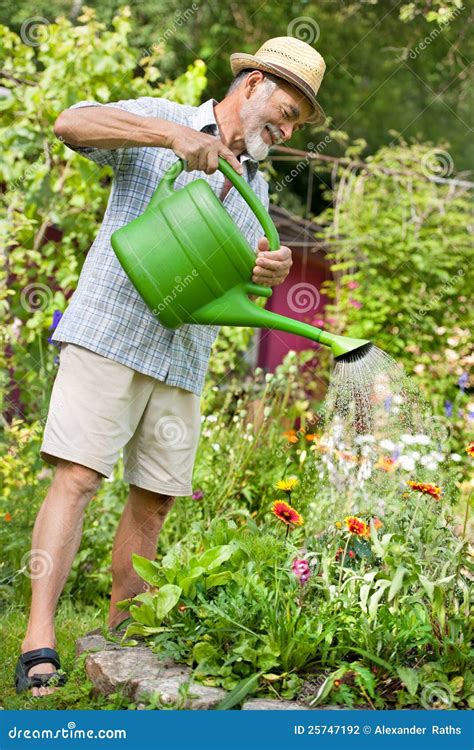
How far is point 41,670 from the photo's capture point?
77.4 inches

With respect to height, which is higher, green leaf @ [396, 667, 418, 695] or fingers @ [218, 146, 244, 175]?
fingers @ [218, 146, 244, 175]

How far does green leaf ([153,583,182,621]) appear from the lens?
1913 millimetres

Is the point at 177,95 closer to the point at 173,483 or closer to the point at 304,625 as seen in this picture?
the point at 173,483

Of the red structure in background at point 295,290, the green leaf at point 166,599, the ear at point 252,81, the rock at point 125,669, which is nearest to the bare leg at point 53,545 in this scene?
the rock at point 125,669

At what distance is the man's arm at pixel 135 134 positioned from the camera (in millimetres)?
1984

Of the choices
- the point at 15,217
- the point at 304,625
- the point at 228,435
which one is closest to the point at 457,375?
the point at 228,435

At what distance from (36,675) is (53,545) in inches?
10.6

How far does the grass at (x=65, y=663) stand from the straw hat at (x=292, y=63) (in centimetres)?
136

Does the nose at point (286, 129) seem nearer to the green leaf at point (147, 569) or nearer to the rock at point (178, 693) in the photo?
Answer: the green leaf at point (147, 569)

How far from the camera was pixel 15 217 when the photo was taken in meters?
3.80

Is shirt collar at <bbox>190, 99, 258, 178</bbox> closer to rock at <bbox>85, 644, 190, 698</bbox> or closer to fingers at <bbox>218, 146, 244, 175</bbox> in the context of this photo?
fingers at <bbox>218, 146, 244, 175</bbox>

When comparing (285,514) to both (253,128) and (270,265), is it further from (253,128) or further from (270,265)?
(253,128)

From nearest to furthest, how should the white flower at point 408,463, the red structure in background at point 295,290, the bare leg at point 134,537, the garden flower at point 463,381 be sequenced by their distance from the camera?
the bare leg at point 134,537 → the white flower at point 408,463 → the garden flower at point 463,381 → the red structure in background at point 295,290

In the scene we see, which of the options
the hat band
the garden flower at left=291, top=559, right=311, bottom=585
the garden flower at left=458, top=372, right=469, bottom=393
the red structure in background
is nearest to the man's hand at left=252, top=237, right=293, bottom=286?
the hat band
